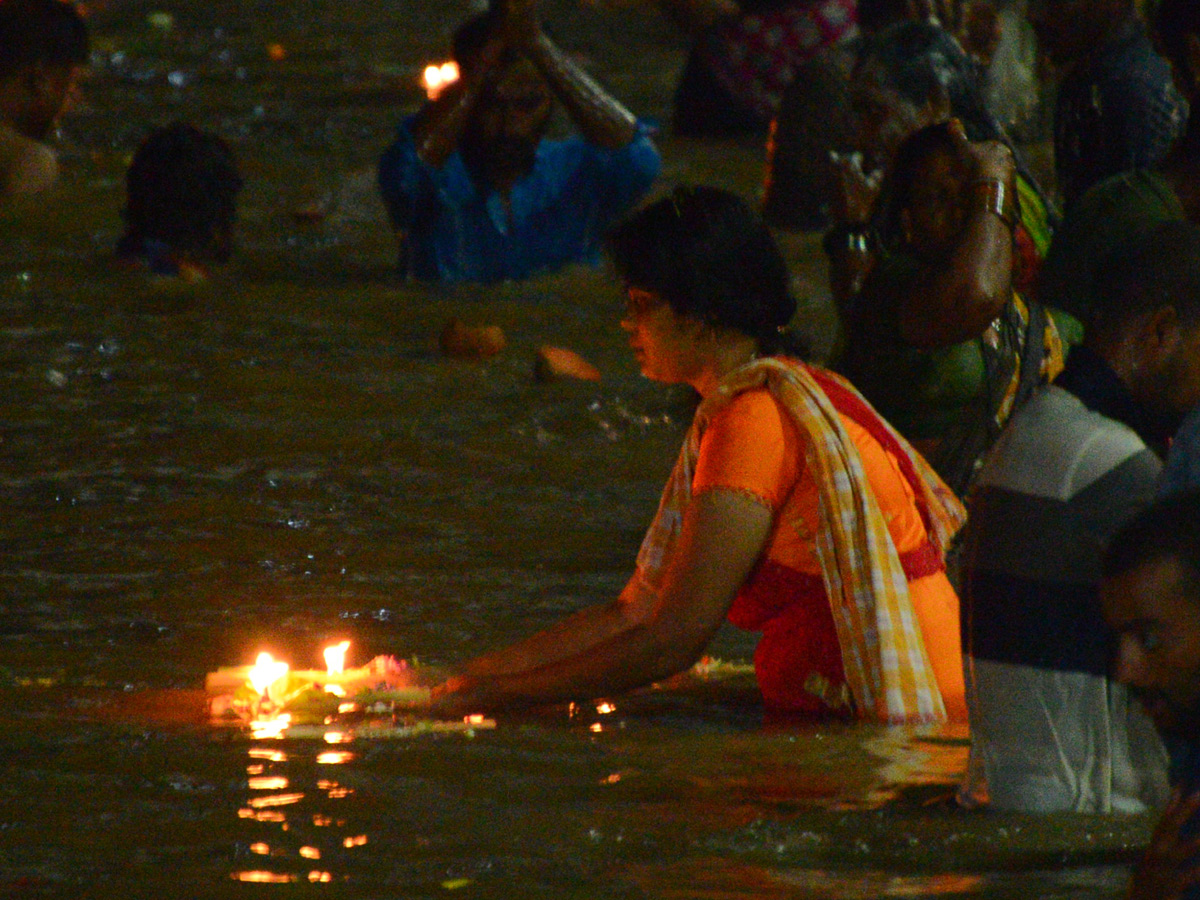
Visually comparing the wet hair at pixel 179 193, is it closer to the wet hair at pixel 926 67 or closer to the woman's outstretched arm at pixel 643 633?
the wet hair at pixel 926 67

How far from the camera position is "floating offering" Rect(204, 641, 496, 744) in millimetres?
4578

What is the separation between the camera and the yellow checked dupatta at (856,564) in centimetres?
414

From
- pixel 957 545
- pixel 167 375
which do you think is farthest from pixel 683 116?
pixel 957 545

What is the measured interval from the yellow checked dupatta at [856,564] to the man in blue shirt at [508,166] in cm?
602

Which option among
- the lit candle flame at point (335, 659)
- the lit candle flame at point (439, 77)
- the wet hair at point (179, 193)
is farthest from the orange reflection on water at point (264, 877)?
the wet hair at point (179, 193)

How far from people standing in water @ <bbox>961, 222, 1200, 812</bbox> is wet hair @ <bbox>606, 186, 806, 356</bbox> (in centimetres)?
81

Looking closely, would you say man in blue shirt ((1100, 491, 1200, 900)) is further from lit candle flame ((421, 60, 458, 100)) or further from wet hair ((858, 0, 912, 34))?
wet hair ((858, 0, 912, 34))

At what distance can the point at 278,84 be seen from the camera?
15.3 meters

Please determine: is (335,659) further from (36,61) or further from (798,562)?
(36,61)

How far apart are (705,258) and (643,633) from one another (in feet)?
2.54

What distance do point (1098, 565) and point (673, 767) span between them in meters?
1.16

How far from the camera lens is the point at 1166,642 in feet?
9.80

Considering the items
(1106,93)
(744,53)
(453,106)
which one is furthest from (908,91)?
(744,53)

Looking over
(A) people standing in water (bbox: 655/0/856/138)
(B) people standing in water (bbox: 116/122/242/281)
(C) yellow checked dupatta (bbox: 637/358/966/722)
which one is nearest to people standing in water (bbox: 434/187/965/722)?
(C) yellow checked dupatta (bbox: 637/358/966/722)
